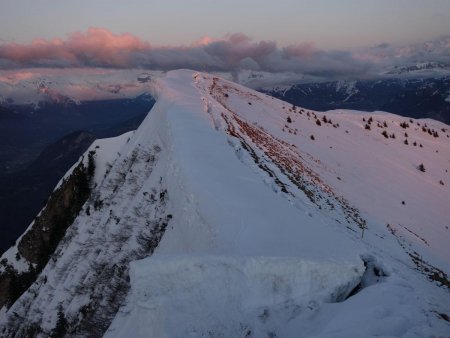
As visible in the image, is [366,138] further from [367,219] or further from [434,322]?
[434,322]

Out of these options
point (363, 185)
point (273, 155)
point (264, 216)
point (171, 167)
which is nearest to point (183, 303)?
point (264, 216)

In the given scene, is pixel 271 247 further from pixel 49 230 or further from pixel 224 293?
pixel 49 230

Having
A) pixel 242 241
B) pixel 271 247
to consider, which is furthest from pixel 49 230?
pixel 271 247

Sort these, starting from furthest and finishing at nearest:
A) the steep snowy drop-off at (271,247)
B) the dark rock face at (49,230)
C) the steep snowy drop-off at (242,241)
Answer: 1. the dark rock face at (49,230)
2. the steep snowy drop-off at (242,241)
3. the steep snowy drop-off at (271,247)

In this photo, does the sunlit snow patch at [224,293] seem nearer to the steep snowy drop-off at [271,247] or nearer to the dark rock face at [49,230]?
the steep snowy drop-off at [271,247]

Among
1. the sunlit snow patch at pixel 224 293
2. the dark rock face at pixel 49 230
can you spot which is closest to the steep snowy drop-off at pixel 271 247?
the sunlit snow patch at pixel 224 293
